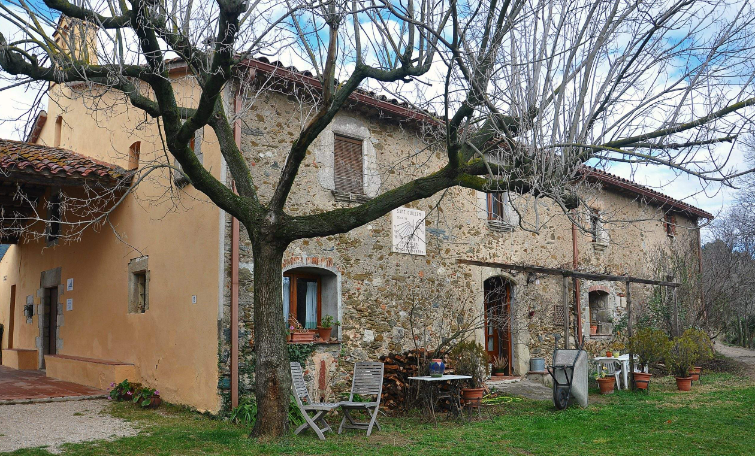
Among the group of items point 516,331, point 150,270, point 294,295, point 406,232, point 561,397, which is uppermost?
point 406,232

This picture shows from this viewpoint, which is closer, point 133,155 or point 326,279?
point 326,279

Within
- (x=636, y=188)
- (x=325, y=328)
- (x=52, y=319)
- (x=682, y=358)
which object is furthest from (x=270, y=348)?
(x=636, y=188)

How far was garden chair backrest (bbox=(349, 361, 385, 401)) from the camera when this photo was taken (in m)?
7.60

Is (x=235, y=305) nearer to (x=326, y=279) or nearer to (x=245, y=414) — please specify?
(x=245, y=414)

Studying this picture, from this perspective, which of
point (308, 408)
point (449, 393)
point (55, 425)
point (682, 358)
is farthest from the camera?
point (682, 358)

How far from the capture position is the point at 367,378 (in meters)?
7.67

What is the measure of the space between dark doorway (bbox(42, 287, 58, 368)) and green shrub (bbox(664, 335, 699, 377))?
11591 mm

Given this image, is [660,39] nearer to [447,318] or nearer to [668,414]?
[668,414]

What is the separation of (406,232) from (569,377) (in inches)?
122

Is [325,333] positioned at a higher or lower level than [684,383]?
higher

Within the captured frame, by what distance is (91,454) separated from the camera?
568 cm

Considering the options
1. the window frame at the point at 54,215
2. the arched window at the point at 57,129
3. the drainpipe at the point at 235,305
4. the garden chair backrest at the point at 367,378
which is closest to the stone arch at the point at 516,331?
the garden chair backrest at the point at 367,378

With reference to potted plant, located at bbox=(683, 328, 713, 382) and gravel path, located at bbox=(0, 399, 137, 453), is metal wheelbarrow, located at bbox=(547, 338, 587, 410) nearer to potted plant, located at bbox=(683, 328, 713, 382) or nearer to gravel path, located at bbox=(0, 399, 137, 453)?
potted plant, located at bbox=(683, 328, 713, 382)

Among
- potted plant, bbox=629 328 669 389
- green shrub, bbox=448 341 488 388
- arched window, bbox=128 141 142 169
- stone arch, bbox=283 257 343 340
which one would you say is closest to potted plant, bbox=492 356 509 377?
potted plant, bbox=629 328 669 389
